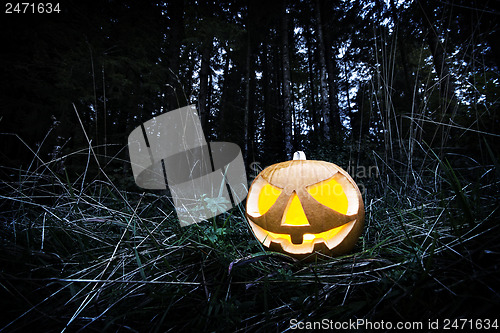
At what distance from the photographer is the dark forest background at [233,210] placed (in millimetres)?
700

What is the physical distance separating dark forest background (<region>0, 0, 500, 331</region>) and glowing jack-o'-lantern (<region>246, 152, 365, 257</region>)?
0.41 feet

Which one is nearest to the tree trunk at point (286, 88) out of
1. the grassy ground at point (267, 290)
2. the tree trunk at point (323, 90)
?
the tree trunk at point (323, 90)

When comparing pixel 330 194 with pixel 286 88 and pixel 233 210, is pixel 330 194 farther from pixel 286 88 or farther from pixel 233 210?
pixel 286 88

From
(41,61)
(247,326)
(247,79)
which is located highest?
(247,79)

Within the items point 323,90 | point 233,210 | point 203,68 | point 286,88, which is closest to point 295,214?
point 233,210

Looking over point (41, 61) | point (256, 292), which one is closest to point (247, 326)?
point (256, 292)

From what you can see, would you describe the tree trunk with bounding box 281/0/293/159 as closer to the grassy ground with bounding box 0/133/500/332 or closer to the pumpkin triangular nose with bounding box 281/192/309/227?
the pumpkin triangular nose with bounding box 281/192/309/227

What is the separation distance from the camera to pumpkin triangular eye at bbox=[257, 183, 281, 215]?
1.40 metres

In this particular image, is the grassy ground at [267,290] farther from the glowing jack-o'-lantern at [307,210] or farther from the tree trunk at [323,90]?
the tree trunk at [323,90]

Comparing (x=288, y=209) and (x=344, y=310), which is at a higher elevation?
(x=288, y=209)

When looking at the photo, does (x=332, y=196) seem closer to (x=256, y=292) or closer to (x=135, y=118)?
(x=256, y=292)

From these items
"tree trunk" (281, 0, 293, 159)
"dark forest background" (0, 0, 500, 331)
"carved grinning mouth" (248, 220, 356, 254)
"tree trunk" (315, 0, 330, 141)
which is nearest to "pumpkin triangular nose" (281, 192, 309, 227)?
"carved grinning mouth" (248, 220, 356, 254)

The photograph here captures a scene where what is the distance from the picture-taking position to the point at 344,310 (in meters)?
0.65

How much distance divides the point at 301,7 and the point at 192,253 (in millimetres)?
9634
